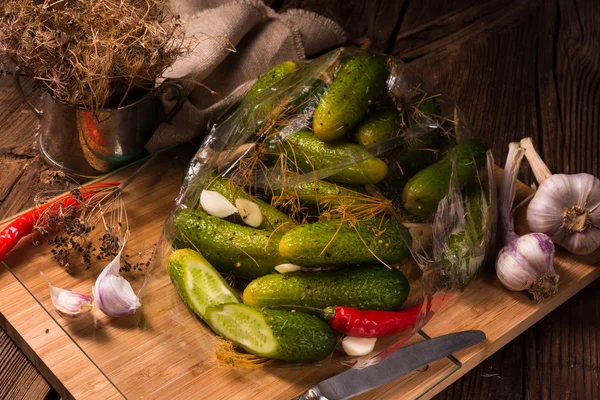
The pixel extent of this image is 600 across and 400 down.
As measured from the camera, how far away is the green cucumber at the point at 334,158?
72.2 inches

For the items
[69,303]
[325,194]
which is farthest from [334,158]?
[69,303]

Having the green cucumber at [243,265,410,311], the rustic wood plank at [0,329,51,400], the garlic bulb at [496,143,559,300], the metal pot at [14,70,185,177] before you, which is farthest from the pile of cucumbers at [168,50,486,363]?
the rustic wood plank at [0,329,51,400]

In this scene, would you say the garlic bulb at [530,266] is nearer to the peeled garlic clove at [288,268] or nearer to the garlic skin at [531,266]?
the garlic skin at [531,266]

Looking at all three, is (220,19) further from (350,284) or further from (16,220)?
(350,284)

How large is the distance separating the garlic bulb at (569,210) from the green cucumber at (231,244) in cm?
59

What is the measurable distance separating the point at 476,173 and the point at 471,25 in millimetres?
1006

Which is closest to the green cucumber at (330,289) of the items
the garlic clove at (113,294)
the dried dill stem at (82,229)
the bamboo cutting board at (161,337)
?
the bamboo cutting board at (161,337)

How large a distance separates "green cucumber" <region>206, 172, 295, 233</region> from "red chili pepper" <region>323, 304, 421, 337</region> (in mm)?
226

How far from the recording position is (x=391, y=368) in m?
1.67

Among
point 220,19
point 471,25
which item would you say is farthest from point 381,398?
point 471,25

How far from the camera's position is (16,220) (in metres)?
1.90

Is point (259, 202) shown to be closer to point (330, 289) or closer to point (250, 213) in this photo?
point (250, 213)

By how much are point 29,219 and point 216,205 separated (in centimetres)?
42

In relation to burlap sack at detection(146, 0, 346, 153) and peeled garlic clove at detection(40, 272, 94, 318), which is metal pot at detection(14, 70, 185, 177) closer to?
burlap sack at detection(146, 0, 346, 153)
